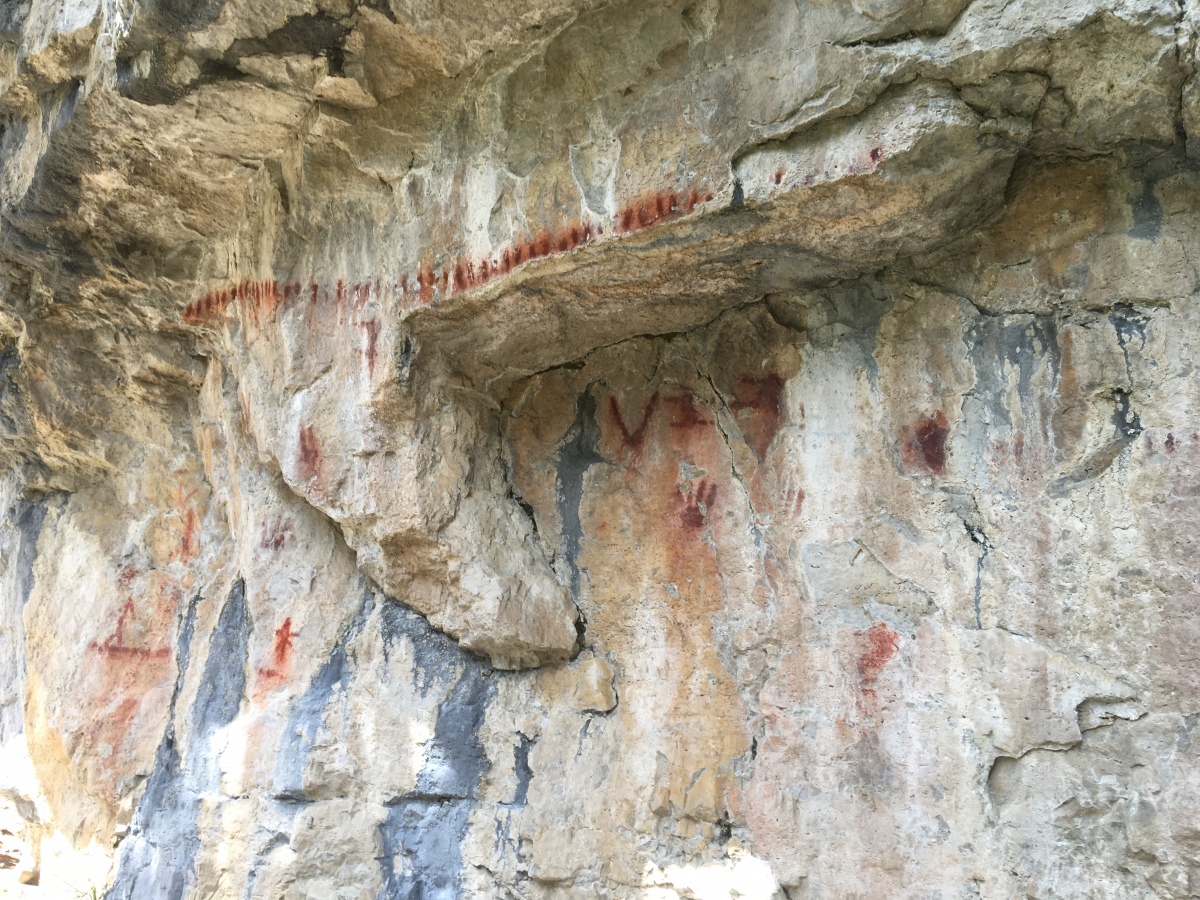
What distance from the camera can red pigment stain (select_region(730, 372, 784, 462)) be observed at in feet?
7.83

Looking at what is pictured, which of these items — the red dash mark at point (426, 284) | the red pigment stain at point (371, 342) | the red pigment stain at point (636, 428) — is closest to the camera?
the red dash mark at point (426, 284)

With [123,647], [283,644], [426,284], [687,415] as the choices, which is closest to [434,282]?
[426,284]

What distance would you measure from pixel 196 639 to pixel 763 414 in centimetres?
202

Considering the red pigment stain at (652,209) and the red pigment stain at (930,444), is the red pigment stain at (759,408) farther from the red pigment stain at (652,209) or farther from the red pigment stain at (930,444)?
the red pigment stain at (652,209)

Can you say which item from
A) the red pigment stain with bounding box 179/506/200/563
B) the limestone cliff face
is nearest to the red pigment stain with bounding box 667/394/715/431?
the limestone cliff face

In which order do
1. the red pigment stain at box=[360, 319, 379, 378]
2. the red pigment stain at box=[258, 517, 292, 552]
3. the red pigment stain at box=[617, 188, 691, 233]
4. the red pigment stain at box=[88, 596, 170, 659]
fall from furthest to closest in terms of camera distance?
the red pigment stain at box=[88, 596, 170, 659] → the red pigment stain at box=[258, 517, 292, 552] → the red pigment stain at box=[360, 319, 379, 378] → the red pigment stain at box=[617, 188, 691, 233]

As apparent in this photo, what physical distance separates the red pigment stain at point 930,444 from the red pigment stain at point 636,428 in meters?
0.73

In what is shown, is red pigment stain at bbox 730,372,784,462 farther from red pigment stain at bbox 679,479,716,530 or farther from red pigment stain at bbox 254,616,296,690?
red pigment stain at bbox 254,616,296,690

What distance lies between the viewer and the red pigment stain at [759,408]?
2.39 meters

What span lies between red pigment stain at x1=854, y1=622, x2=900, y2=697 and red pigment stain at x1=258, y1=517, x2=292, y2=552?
1742 millimetres

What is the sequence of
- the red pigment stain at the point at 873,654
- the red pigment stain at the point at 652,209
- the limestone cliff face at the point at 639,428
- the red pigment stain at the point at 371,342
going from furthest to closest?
the red pigment stain at the point at 371,342
the red pigment stain at the point at 873,654
the red pigment stain at the point at 652,209
the limestone cliff face at the point at 639,428

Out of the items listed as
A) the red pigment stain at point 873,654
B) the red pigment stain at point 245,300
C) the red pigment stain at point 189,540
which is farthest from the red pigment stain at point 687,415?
the red pigment stain at point 189,540

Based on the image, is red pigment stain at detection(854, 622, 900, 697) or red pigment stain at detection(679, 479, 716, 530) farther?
red pigment stain at detection(679, 479, 716, 530)

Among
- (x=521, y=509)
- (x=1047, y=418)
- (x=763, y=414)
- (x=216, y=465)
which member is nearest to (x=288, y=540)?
(x=216, y=465)
